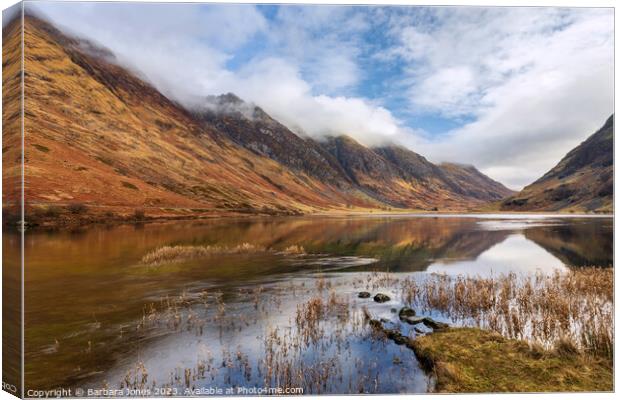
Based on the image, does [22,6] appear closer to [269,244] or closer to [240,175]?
[269,244]

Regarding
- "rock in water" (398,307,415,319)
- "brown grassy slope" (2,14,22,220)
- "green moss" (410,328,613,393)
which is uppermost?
"brown grassy slope" (2,14,22,220)

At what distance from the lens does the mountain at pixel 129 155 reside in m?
61.3

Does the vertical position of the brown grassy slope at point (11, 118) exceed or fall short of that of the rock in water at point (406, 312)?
it exceeds it

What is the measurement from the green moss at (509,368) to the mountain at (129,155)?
50.5 feet

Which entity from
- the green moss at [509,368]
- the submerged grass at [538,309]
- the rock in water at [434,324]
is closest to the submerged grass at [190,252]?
the submerged grass at [538,309]

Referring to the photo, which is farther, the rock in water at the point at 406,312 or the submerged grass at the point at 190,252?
the submerged grass at the point at 190,252

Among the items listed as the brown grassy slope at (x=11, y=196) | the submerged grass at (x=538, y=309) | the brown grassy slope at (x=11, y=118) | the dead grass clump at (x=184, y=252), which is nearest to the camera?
the brown grassy slope at (x=11, y=196)

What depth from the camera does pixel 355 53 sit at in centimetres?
1694

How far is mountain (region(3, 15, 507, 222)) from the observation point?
61.3 m

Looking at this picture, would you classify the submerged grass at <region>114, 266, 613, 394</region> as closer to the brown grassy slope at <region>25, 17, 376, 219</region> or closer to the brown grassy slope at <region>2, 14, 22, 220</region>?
the brown grassy slope at <region>2, 14, 22, 220</region>

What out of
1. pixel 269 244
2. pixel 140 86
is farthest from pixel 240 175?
pixel 269 244

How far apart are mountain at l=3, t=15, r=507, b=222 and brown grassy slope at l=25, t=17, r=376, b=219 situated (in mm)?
367

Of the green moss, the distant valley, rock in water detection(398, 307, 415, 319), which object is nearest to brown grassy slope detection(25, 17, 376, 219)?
the distant valley

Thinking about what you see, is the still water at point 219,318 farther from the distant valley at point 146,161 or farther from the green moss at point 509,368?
the distant valley at point 146,161
